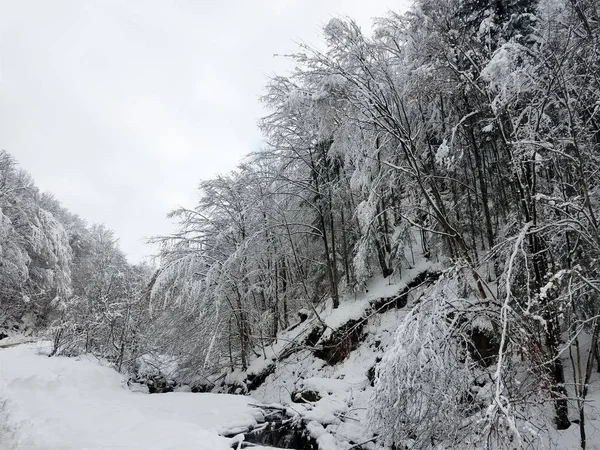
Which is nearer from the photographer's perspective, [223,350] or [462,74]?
[462,74]

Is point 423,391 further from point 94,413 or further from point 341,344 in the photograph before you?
point 341,344

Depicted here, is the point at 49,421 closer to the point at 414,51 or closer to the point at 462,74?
the point at 462,74

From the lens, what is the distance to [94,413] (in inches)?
259

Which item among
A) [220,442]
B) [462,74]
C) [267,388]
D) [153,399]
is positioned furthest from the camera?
[267,388]

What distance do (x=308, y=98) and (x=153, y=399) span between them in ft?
26.0

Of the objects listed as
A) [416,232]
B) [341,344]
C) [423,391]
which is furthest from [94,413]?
[416,232]

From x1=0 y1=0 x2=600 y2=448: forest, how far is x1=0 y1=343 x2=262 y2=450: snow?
2.93m

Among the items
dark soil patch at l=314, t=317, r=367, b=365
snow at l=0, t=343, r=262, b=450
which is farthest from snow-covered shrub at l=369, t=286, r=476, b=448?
dark soil patch at l=314, t=317, r=367, b=365

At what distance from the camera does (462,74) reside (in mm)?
6094

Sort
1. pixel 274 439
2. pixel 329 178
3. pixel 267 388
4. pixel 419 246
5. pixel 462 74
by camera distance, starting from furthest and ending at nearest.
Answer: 1. pixel 419 246
2. pixel 329 178
3. pixel 267 388
4. pixel 274 439
5. pixel 462 74

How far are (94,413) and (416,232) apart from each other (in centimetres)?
1225

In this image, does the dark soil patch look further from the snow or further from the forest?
the snow

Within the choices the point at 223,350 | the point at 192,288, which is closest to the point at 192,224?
the point at 192,288

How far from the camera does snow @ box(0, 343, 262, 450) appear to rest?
512 cm
